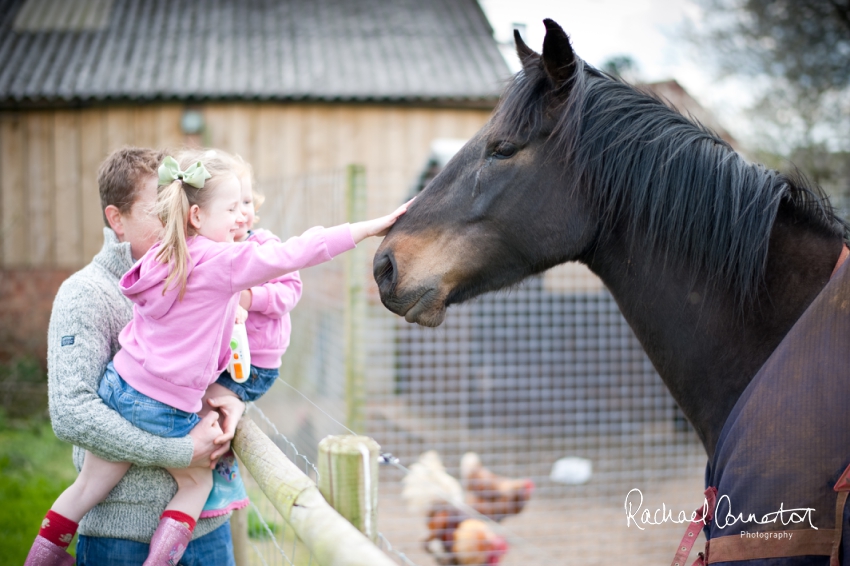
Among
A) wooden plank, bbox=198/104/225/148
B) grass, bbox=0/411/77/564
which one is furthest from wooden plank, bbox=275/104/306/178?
grass, bbox=0/411/77/564

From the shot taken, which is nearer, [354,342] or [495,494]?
[495,494]

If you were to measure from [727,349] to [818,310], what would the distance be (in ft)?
0.97

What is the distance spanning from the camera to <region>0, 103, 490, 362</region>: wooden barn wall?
8289mm

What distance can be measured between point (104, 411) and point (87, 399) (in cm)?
6

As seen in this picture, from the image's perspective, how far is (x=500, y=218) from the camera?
5.94ft

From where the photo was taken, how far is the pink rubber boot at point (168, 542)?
5.28 ft

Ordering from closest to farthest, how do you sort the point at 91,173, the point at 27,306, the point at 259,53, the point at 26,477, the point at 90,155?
the point at 26,477 → the point at 27,306 → the point at 91,173 → the point at 90,155 → the point at 259,53

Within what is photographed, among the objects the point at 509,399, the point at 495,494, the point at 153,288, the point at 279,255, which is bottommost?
the point at 509,399

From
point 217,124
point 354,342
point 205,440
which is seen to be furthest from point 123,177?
point 217,124

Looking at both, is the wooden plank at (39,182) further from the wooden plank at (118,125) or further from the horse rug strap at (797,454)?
the horse rug strap at (797,454)

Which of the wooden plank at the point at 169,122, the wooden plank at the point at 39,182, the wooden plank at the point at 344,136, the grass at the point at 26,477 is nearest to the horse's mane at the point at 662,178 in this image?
the grass at the point at 26,477

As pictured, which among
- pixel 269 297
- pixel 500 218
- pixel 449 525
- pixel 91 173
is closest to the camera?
pixel 500 218

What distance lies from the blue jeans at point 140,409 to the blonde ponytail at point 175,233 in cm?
29

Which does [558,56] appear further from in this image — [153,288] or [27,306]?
[27,306]
